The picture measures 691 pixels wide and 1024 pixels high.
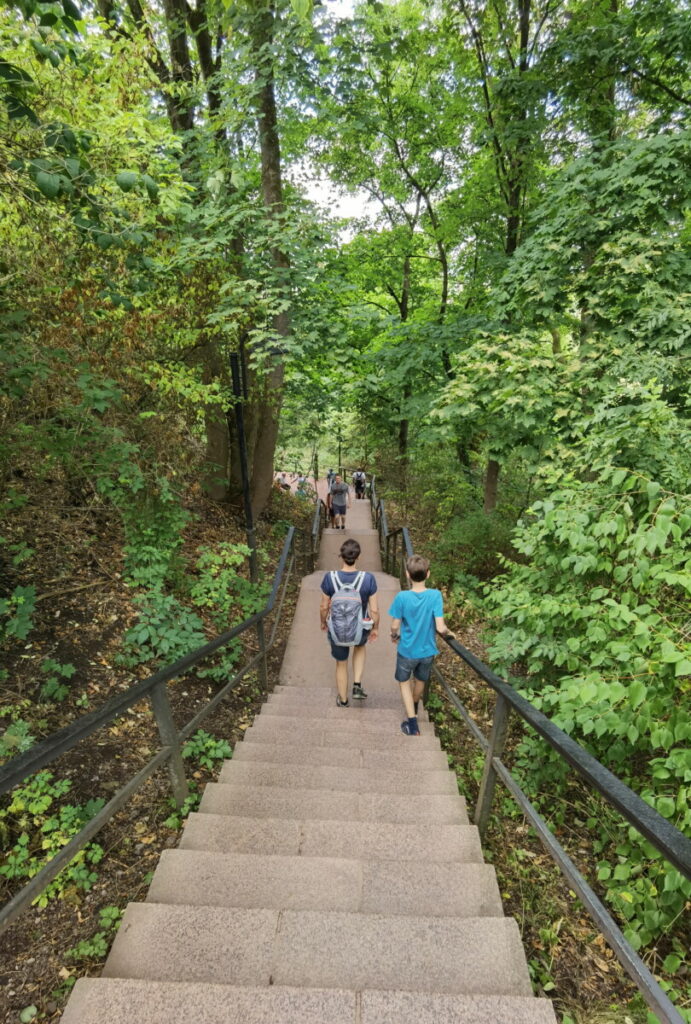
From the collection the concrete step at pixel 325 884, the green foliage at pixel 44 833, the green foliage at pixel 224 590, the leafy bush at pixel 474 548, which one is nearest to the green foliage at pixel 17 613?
the green foliage at pixel 44 833

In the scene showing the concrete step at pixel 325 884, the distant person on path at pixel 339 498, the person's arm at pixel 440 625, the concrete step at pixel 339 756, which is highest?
the distant person on path at pixel 339 498

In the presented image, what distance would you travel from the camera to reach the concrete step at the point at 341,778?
305cm

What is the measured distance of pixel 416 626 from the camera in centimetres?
360

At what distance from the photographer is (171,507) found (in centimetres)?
548

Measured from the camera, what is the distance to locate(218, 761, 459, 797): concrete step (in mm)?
3050

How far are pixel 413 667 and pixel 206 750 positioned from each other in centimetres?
183

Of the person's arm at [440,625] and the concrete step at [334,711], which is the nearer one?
the person's arm at [440,625]

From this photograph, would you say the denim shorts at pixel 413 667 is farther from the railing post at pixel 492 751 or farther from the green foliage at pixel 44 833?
the green foliage at pixel 44 833

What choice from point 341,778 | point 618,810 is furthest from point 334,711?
point 618,810

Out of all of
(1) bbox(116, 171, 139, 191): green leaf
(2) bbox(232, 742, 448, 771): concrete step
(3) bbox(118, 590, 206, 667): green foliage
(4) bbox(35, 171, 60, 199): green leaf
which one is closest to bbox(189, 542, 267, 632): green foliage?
(3) bbox(118, 590, 206, 667): green foliage

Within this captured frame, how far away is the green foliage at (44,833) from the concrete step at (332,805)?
2.56ft

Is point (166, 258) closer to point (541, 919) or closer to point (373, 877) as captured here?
point (373, 877)

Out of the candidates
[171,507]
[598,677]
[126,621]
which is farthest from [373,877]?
[171,507]

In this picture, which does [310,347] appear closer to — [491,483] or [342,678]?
[342,678]
